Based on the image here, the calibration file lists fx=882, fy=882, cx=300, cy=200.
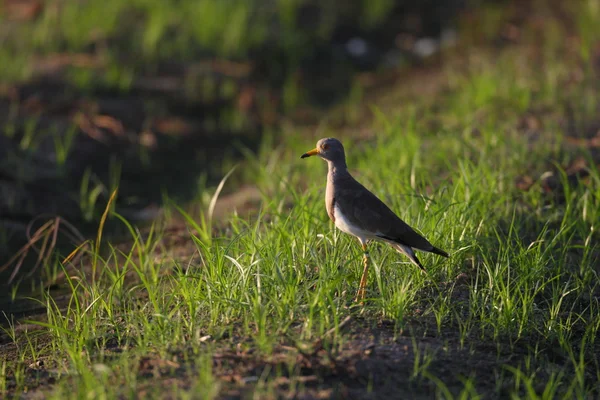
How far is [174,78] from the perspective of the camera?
9.94m

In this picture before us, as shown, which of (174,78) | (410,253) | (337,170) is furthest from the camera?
(174,78)

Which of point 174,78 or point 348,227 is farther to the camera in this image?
point 174,78

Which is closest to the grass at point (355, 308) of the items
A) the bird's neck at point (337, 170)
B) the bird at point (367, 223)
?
the bird at point (367, 223)

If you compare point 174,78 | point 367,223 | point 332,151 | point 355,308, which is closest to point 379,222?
point 367,223

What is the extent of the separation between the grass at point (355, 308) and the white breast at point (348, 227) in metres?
0.14

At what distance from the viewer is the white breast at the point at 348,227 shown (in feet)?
14.3

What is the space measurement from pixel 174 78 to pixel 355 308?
617 centimetres

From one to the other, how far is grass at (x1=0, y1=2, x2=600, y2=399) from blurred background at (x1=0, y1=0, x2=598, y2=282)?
1.66 metres

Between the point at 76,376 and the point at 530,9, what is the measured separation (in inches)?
400

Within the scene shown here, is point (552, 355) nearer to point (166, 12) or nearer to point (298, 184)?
point (298, 184)

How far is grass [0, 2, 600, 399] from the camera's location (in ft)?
12.3

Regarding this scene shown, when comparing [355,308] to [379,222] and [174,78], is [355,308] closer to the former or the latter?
[379,222]

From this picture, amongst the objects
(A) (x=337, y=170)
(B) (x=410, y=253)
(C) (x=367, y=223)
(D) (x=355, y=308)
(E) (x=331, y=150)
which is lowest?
(D) (x=355, y=308)

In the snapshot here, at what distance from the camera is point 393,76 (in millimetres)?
10664
